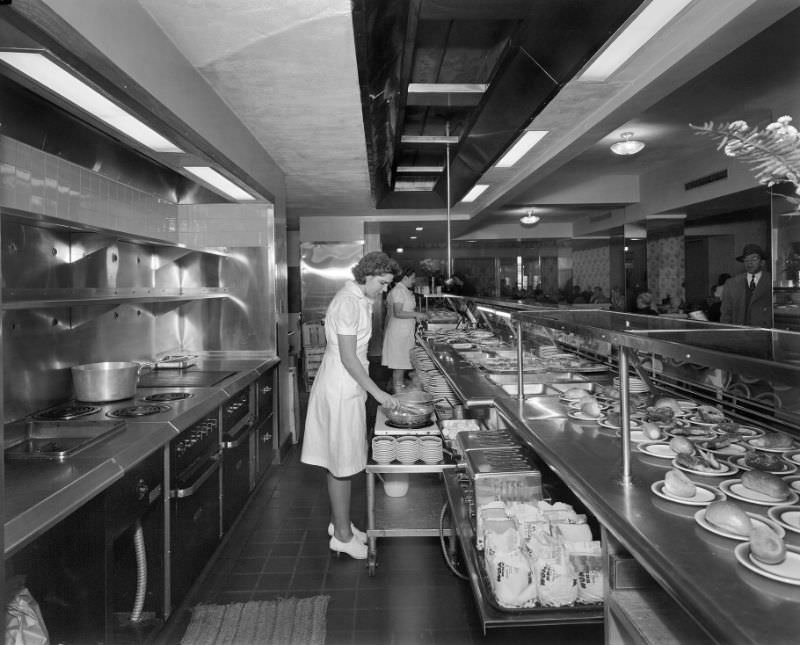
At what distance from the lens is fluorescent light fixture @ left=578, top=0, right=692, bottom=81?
234 cm

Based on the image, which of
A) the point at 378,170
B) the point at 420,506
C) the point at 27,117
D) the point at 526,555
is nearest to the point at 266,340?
the point at 378,170

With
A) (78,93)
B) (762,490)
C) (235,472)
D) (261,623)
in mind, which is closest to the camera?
(762,490)

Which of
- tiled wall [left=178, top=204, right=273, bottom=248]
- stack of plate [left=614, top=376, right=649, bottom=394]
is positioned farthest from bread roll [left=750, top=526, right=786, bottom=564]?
tiled wall [left=178, top=204, right=273, bottom=248]

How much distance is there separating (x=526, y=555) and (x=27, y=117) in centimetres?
308

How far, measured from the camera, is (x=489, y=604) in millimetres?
1929

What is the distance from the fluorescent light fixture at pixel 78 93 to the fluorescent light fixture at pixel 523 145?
2700 mm

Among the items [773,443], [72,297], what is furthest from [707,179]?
[72,297]

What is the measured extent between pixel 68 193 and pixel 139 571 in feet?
7.00

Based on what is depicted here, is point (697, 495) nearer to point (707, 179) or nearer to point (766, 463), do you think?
point (766, 463)

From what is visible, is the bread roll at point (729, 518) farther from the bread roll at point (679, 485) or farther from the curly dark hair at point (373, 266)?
the curly dark hair at point (373, 266)

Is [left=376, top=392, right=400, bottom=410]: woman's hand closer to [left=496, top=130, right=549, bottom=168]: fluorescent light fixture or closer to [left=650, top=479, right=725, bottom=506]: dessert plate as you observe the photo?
[left=650, top=479, right=725, bottom=506]: dessert plate

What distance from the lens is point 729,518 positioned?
51.5 inches

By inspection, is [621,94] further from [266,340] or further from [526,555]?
[266,340]

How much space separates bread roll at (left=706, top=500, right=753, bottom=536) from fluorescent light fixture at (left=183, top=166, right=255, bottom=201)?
3.33 metres
